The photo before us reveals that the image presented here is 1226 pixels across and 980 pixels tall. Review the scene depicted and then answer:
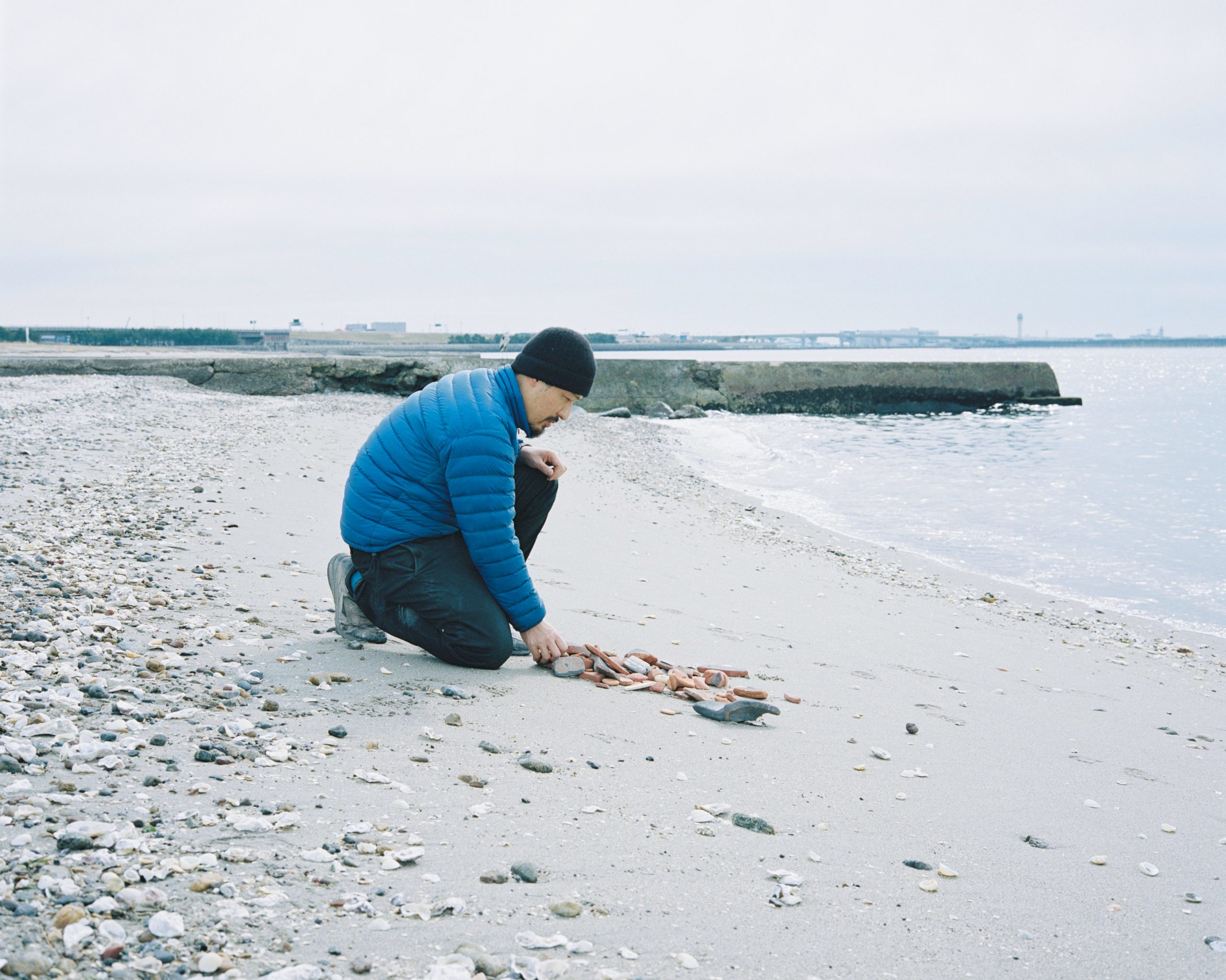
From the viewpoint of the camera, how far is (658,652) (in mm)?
4461

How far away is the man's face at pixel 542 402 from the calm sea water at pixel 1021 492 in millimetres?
6186

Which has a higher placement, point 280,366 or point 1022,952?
point 280,366

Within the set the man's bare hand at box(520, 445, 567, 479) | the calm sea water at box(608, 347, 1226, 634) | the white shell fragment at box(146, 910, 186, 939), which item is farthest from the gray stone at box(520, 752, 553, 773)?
the calm sea water at box(608, 347, 1226, 634)

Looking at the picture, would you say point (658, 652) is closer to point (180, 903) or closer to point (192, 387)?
point (180, 903)

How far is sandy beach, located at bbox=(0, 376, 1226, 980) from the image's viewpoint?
193 cm

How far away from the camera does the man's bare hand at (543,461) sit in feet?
13.0

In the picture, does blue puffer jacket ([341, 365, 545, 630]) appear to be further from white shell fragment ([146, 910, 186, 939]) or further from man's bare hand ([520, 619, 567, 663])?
white shell fragment ([146, 910, 186, 939])

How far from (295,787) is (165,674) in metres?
0.95

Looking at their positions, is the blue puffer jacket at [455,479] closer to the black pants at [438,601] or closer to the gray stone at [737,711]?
the black pants at [438,601]

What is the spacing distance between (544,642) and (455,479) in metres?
0.76

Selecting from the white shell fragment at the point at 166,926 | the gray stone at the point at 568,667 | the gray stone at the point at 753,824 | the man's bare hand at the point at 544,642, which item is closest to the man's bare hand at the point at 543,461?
the man's bare hand at the point at 544,642

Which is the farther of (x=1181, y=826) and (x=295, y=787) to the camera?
(x=1181, y=826)

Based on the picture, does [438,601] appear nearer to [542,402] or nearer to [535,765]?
[542,402]

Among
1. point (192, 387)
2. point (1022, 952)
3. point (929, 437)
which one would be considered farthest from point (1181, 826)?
point (929, 437)
